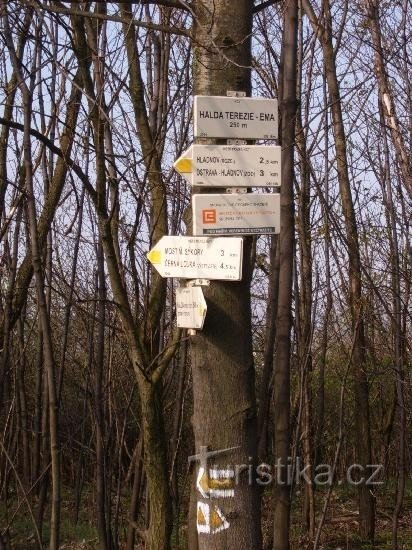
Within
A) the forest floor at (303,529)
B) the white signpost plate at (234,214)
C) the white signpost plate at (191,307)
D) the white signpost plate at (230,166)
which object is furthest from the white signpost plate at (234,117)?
the forest floor at (303,529)

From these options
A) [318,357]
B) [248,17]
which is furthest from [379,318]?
[248,17]

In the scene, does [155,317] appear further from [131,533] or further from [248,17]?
[248,17]

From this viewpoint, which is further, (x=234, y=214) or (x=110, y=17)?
(x=110, y=17)

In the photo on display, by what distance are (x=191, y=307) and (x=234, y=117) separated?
81 cm

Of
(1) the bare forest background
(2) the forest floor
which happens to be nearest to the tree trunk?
(1) the bare forest background

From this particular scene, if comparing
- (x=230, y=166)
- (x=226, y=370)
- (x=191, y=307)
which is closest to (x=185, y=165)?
(x=230, y=166)

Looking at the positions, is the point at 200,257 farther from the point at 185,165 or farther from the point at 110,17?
the point at 110,17

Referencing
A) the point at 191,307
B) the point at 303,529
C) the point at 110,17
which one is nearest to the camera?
the point at 191,307

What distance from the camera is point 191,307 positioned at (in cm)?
334

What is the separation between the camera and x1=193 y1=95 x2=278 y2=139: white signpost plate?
3367mm

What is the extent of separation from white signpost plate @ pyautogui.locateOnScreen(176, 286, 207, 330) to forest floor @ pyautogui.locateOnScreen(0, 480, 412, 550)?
3.74 metres

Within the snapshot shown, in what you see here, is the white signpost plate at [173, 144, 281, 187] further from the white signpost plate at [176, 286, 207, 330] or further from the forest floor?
the forest floor

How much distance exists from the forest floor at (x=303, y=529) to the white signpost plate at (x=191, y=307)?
3.74 m

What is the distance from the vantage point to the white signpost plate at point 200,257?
334 cm
